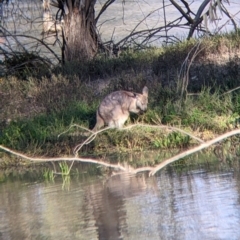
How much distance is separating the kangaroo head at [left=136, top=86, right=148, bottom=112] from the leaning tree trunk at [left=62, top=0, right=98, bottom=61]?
4.38 metres

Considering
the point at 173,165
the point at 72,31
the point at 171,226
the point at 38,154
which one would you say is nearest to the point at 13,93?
the point at 72,31

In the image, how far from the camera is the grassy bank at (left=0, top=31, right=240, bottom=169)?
12.1m

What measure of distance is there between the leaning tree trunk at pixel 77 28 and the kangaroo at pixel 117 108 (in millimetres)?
4736

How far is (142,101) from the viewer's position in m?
12.6

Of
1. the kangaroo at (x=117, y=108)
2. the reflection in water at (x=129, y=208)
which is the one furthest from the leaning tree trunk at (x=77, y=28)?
the reflection in water at (x=129, y=208)

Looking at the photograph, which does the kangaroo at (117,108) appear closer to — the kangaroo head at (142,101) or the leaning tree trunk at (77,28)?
the kangaroo head at (142,101)

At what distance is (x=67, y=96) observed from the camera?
1473cm

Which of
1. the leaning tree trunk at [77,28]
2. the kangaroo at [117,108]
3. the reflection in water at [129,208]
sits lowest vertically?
the reflection in water at [129,208]

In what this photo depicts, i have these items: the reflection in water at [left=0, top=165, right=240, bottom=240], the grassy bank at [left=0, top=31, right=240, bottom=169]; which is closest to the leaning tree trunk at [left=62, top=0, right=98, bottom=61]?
the grassy bank at [left=0, top=31, right=240, bottom=169]

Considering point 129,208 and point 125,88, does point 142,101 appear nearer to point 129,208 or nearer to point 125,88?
point 125,88

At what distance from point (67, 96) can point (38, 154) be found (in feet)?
9.81

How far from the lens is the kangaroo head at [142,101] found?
40.9ft

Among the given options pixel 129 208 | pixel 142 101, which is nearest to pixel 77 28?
pixel 142 101

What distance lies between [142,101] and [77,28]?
4934 mm
